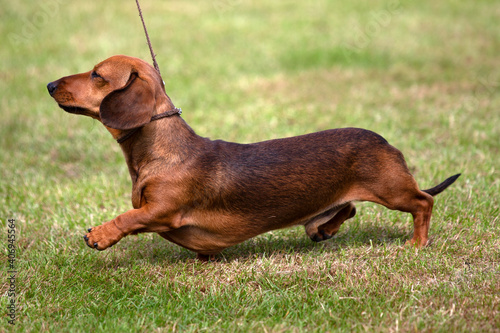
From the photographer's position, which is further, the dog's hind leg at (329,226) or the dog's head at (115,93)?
the dog's hind leg at (329,226)

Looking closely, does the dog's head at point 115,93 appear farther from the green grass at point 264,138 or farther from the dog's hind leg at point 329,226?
the dog's hind leg at point 329,226

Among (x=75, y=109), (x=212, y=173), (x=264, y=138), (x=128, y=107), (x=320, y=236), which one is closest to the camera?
(x=128, y=107)

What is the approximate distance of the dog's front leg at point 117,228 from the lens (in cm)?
356

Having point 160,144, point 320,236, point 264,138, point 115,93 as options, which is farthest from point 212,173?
point 264,138

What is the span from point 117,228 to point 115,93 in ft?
2.64

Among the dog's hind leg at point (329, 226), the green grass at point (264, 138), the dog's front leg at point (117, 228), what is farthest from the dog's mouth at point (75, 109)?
the dog's hind leg at point (329, 226)

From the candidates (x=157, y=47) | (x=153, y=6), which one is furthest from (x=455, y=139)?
(x=153, y=6)

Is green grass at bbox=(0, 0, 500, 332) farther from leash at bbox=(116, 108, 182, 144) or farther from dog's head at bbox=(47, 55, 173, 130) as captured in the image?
dog's head at bbox=(47, 55, 173, 130)

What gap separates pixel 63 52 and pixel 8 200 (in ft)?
22.3

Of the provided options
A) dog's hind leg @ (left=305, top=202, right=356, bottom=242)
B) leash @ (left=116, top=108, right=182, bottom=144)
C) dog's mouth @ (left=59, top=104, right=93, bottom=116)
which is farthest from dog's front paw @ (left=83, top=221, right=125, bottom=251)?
dog's hind leg @ (left=305, top=202, right=356, bottom=242)

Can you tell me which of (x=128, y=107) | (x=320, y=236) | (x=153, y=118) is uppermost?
(x=128, y=107)

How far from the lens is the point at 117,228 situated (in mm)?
3576

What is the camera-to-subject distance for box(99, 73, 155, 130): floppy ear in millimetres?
3479

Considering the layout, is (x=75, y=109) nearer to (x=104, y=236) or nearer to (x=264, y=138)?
(x=104, y=236)
